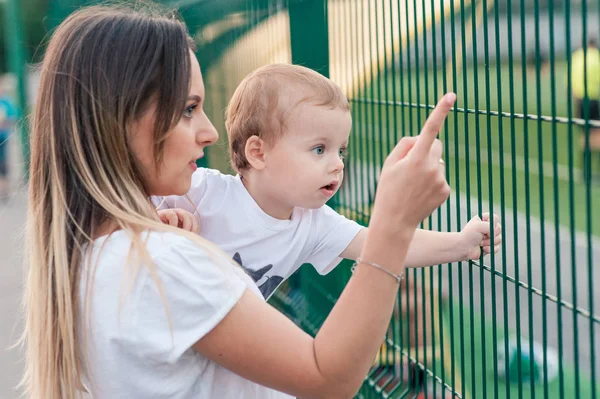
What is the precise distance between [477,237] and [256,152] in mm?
646

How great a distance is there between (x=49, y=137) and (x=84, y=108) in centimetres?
11

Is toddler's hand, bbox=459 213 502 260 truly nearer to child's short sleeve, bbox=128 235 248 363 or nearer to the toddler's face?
the toddler's face

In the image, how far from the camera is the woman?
1637 millimetres

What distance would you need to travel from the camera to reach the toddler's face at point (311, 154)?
239 cm

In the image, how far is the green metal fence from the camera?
7.02 ft

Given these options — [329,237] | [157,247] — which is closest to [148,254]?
[157,247]

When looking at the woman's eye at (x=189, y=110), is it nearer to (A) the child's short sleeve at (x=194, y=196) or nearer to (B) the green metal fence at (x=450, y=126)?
(A) the child's short sleeve at (x=194, y=196)

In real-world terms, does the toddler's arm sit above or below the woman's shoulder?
below

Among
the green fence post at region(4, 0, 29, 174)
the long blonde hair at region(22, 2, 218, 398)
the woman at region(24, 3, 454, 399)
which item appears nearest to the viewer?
the woman at region(24, 3, 454, 399)

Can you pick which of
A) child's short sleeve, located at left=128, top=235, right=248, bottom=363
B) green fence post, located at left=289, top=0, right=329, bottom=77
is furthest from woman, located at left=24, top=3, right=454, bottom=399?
green fence post, located at left=289, top=0, right=329, bottom=77

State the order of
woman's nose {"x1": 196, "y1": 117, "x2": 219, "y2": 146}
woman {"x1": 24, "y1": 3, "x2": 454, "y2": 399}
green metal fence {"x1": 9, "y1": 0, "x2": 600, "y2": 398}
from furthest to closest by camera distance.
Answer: green metal fence {"x1": 9, "y1": 0, "x2": 600, "y2": 398}, woman's nose {"x1": 196, "y1": 117, "x2": 219, "y2": 146}, woman {"x1": 24, "y1": 3, "x2": 454, "y2": 399}

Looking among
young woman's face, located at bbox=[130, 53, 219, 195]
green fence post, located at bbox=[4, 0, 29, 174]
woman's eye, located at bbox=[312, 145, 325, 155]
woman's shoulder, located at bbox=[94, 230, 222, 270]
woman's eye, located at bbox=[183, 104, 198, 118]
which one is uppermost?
woman's eye, located at bbox=[183, 104, 198, 118]

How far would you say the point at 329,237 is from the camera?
2.55m

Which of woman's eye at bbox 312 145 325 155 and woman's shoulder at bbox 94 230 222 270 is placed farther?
woman's eye at bbox 312 145 325 155
